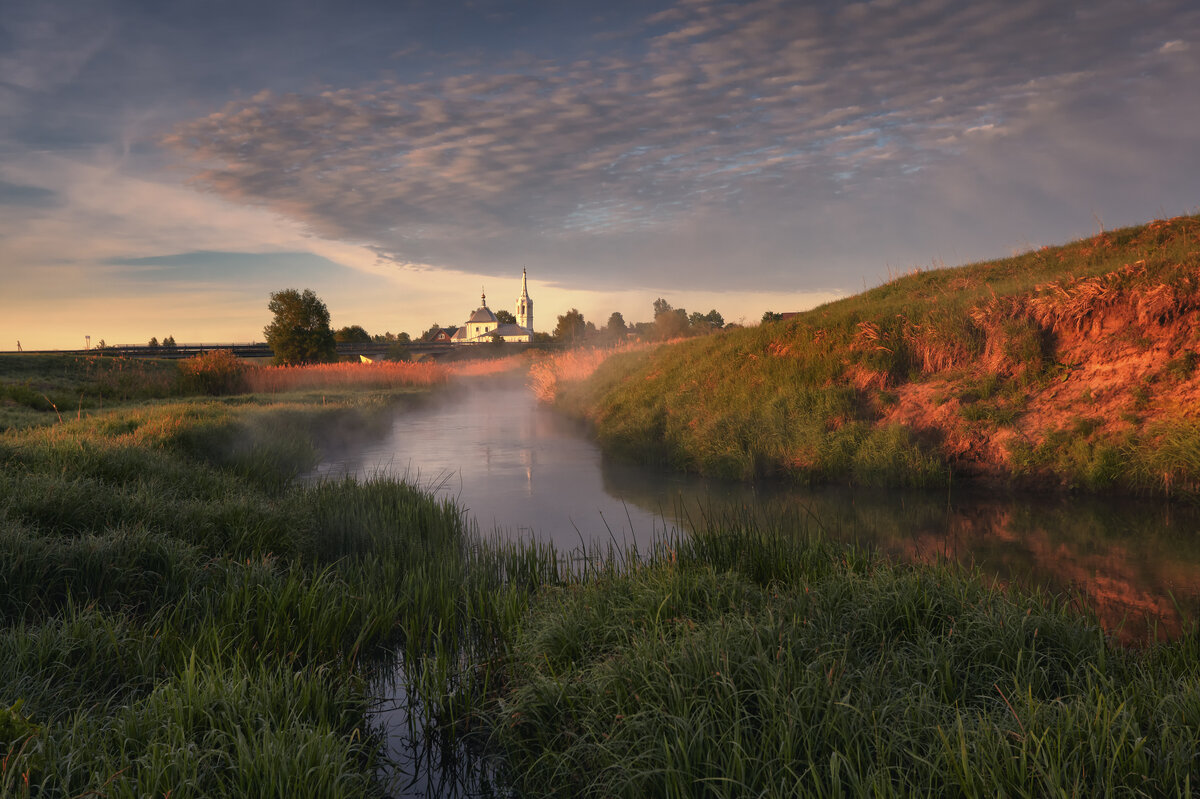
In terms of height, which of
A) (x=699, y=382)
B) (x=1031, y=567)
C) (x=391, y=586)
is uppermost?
(x=699, y=382)

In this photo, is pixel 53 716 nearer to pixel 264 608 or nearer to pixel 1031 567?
pixel 264 608

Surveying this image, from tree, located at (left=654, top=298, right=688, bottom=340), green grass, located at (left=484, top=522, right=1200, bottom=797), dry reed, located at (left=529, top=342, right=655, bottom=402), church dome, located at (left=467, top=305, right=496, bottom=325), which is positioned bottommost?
green grass, located at (left=484, top=522, right=1200, bottom=797)

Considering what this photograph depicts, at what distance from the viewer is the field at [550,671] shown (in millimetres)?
3248

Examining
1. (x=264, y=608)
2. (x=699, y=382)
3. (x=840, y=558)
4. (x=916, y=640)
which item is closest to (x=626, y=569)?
(x=840, y=558)

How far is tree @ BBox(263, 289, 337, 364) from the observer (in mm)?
48562

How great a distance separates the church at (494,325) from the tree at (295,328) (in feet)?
280

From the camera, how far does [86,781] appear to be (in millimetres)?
3270

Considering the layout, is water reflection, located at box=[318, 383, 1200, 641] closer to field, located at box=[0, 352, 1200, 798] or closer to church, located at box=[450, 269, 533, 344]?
field, located at box=[0, 352, 1200, 798]

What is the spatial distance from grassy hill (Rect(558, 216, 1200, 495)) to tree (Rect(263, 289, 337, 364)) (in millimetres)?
37721

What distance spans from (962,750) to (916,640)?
1899 mm

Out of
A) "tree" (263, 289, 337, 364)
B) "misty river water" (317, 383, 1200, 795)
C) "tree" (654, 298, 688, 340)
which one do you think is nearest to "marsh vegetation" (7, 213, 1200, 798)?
"misty river water" (317, 383, 1200, 795)

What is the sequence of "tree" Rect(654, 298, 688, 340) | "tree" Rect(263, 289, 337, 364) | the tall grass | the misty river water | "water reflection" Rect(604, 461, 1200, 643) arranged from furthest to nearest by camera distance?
1. "tree" Rect(263, 289, 337, 364)
2. "tree" Rect(654, 298, 688, 340)
3. the tall grass
4. the misty river water
5. "water reflection" Rect(604, 461, 1200, 643)

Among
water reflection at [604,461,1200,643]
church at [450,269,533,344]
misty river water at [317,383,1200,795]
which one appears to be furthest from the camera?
church at [450,269,533,344]

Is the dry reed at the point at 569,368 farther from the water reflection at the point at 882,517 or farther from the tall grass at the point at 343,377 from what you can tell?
the water reflection at the point at 882,517
